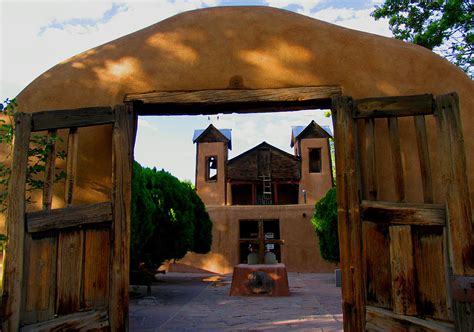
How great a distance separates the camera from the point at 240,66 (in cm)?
477

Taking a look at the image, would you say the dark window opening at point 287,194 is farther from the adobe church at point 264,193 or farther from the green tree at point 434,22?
the green tree at point 434,22

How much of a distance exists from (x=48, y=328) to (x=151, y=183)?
9.37 metres

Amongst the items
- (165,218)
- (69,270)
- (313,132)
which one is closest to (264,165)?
(313,132)

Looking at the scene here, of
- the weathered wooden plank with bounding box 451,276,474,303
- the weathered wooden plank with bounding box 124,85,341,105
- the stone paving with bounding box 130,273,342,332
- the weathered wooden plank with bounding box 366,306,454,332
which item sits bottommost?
the stone paving with bounding box 130,273,342,332

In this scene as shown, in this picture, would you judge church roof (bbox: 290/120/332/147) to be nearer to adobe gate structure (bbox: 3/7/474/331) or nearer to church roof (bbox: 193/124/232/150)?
church roof (bbox: 193/124/232/150)

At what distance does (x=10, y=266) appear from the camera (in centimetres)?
387

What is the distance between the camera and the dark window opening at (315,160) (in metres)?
26.3

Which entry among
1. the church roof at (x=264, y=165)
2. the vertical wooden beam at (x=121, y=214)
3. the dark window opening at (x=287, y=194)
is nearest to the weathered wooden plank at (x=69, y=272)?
the vertical wooden beam at (x=121, y=214)

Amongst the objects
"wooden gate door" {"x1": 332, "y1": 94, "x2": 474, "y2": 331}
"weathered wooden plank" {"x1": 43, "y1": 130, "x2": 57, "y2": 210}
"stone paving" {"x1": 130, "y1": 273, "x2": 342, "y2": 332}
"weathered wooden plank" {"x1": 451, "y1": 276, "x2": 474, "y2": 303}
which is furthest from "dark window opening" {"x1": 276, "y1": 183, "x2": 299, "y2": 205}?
"weathered wooden plank" {"x1": 451, "y1": 276, "x2": 474, "y2": 303}

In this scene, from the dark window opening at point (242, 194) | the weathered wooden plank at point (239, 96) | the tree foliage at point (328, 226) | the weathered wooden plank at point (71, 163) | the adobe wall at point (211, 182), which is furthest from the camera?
the dark window opening at point (242, 194)

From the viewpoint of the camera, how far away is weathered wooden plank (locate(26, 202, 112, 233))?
158 inches

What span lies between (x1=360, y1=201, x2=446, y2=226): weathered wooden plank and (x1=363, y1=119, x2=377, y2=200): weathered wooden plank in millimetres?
157

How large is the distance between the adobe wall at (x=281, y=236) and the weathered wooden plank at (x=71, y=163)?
19132mm

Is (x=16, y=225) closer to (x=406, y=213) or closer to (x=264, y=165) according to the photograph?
(x=406, y=213)
